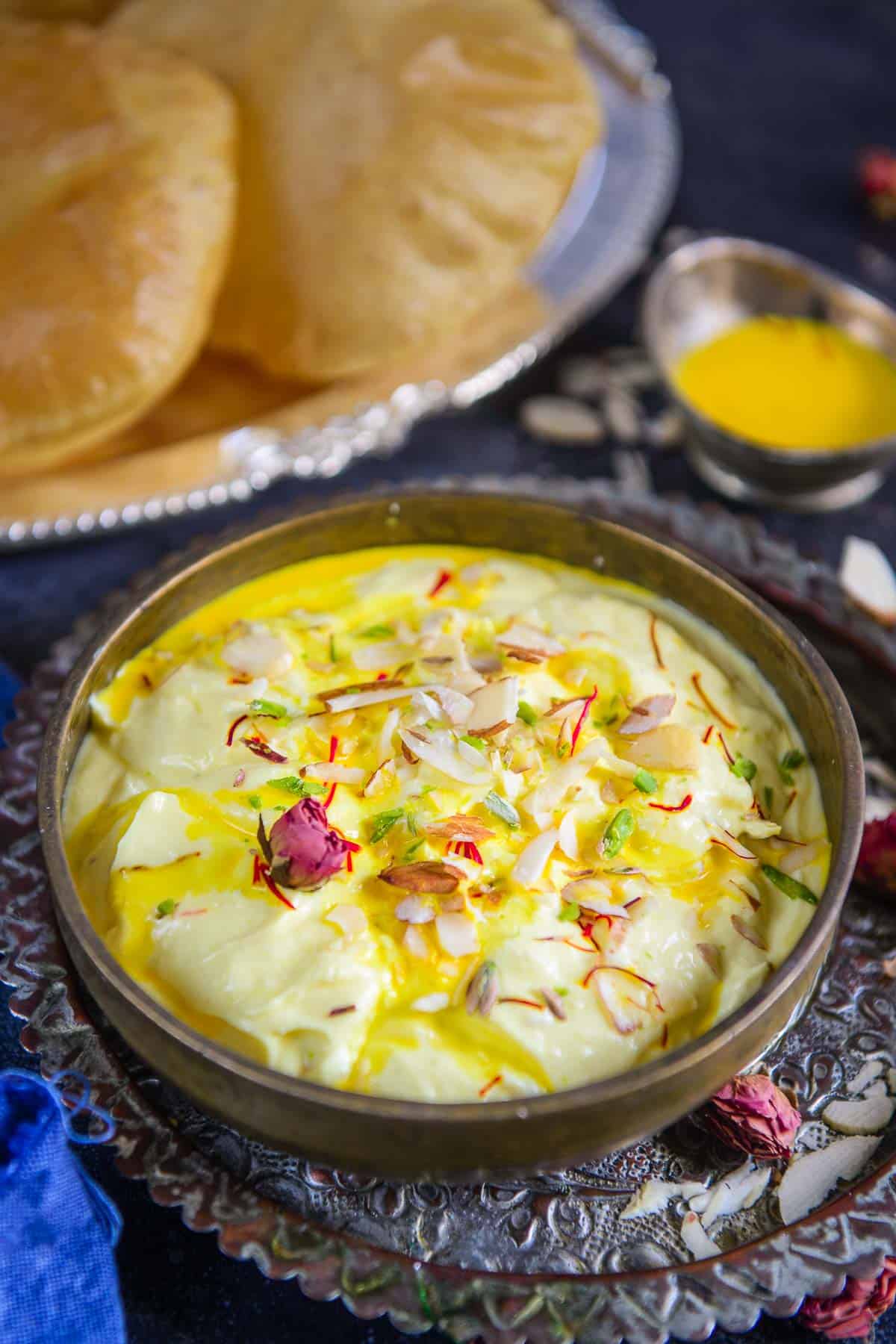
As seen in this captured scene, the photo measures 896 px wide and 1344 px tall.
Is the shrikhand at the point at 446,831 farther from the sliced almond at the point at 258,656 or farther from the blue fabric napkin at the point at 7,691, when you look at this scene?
the blue fabric napkin at the point at 7,691

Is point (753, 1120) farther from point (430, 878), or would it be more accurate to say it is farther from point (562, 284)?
point (562, 284)

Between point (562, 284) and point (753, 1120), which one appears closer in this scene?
point (753, 1120)

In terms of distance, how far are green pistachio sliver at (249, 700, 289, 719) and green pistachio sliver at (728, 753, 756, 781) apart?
583 millimetres

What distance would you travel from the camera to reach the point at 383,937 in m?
1.51

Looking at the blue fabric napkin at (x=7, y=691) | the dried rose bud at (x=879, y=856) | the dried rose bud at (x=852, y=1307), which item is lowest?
the blue fabric napkin at (x=7, y=691)

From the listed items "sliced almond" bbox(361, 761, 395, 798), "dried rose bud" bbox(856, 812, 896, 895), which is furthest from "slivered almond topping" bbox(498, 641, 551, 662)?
"dried rose bud" bbox(856, 812, 896, 895)

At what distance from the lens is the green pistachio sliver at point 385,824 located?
5.19ft

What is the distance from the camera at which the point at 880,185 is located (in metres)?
3.50

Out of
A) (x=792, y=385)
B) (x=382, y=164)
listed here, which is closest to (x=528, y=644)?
(x=382, y=164)

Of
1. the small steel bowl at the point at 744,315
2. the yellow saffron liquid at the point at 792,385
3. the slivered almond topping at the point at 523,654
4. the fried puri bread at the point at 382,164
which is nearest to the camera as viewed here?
the slivered almond topping at the point at 523,654

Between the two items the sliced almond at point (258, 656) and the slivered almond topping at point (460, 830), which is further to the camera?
the sliced almond at point (258, 656)

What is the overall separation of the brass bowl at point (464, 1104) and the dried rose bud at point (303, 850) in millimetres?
205

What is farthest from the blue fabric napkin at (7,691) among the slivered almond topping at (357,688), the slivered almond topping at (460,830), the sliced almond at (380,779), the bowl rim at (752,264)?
the bowl rim at (752,264)

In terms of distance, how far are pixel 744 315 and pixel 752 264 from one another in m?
0.12
